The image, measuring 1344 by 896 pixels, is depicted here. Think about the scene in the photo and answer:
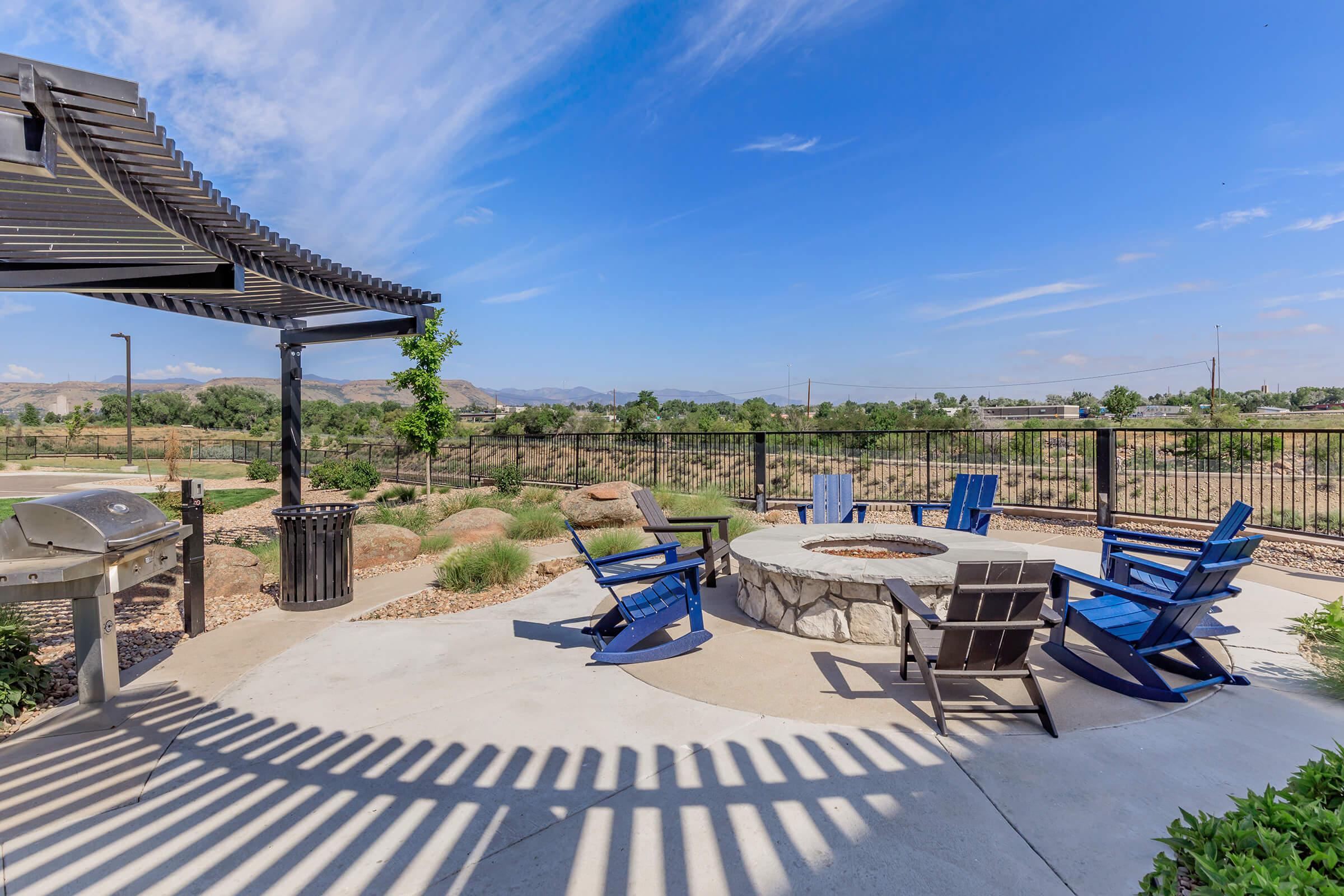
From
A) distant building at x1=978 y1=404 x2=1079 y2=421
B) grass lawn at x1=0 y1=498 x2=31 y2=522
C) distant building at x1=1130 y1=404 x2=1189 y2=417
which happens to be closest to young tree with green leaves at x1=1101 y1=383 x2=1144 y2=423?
distant building at x1=978 y1=404 x2=1079 y2=421

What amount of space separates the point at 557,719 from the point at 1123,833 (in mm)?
2567

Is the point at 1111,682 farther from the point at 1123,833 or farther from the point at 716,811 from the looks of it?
the point at 716,811

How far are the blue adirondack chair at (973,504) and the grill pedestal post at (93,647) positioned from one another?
7.25 metres

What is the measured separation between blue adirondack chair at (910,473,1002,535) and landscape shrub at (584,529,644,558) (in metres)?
3.37

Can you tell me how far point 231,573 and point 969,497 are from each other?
8031mm

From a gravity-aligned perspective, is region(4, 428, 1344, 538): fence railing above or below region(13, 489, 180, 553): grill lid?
below

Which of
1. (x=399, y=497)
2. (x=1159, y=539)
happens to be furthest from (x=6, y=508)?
(x=1159, y=539)

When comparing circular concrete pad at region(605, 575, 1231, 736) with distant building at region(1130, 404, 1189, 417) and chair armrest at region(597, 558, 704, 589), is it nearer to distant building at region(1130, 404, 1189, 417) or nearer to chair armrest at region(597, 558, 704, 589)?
chair armrest at region(597, 558, 704, 589)

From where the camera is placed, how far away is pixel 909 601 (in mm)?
3773

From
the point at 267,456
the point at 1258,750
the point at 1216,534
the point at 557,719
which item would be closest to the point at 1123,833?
the point at 1258,750

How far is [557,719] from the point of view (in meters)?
3.43

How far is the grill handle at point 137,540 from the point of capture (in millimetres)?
3602

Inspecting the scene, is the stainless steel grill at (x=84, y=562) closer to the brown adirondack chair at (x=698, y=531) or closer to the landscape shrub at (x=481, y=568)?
the landscape shrub at (x=481, y=568)

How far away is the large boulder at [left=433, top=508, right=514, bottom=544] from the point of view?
8.75 m
